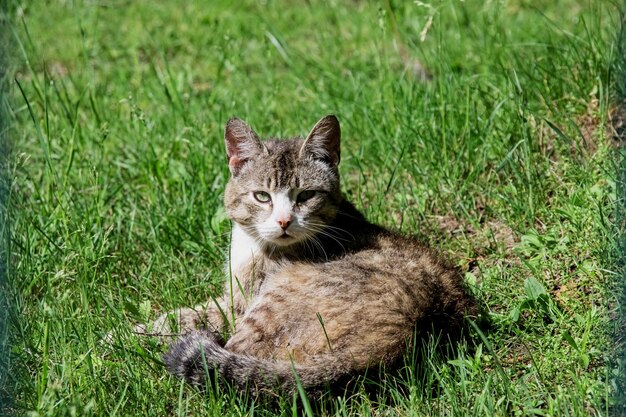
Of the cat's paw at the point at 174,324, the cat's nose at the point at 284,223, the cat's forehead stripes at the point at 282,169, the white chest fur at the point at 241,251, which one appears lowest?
the cat's paw at the point at 174,324

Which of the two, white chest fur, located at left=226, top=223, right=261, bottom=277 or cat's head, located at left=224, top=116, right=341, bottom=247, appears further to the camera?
white chest fur, located at left=226, top=223, right=261, bottom=277

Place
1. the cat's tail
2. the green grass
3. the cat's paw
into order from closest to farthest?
the cat's tail
the green grass
the cat's paw

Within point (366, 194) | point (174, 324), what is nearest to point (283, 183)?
point (174, 324)

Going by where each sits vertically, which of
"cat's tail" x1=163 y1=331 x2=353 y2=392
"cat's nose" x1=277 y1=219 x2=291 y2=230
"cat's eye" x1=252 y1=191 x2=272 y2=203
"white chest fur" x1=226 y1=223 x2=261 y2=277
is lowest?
"cat's tail" x1=163 y1=331 x2=353 y2=392

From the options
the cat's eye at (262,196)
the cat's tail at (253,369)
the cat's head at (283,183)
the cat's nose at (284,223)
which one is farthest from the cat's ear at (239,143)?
the cat's tail at (253,369)

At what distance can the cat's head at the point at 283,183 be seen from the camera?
418 centimetres

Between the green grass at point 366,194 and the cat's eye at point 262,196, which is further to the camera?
the cat's eye at point 262,196

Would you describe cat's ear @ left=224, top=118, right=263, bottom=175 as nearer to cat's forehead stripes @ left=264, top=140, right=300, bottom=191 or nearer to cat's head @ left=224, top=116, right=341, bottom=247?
cat's head @ left=224, top=116, right=341, bottom=247

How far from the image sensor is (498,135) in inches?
201

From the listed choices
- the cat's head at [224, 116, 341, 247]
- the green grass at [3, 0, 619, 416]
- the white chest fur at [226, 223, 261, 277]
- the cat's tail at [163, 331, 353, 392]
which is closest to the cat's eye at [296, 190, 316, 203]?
the cat's head at [224, 116, 341, 247]

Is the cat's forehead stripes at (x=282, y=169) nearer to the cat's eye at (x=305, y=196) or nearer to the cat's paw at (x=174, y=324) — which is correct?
the cat's eye at (x=305, y=196)

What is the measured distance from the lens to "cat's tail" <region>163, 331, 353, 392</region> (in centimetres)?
345

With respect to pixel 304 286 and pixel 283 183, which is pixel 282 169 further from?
pixel 304 286

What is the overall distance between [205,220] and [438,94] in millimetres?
1750
